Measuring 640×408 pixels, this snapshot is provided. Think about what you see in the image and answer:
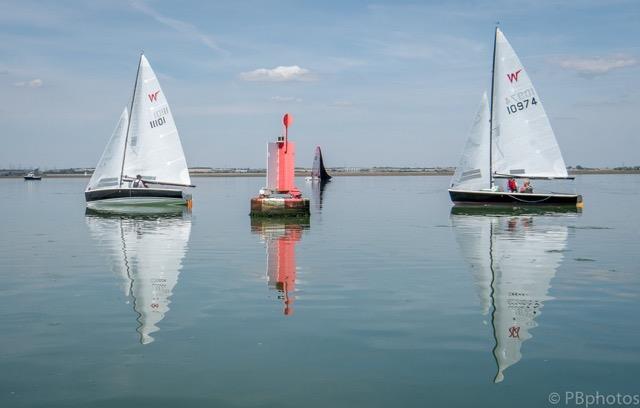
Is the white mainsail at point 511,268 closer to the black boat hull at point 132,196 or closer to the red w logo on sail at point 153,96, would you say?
the black boat hull at point 132,196

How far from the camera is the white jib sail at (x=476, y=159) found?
5275cm

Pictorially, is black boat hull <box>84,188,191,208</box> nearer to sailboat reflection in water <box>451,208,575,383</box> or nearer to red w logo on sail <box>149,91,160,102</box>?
red w logo on sail <box>149,91,160,102</box>

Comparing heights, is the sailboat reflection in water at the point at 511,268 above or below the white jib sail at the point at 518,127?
below

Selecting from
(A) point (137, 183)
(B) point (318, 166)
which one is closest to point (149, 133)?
(A) point (137, 183)

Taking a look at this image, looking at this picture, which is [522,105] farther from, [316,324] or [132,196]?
[316,324]

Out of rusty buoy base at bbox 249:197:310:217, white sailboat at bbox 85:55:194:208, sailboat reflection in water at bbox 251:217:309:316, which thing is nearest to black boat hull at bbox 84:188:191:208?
white sailboat at bbox 85:55:194:208

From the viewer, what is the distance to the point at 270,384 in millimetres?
9797

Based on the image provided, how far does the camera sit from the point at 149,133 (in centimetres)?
4953

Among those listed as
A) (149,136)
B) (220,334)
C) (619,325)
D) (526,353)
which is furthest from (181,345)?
(149,136)

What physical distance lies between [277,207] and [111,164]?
553 inches

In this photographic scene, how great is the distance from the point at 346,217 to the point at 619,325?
32.1 m

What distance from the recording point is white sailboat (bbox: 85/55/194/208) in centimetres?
4891

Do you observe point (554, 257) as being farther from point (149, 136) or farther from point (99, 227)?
point (149, 136)

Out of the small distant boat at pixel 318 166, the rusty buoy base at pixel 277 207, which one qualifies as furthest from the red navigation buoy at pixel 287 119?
the small distant boat at pixel 318 166
